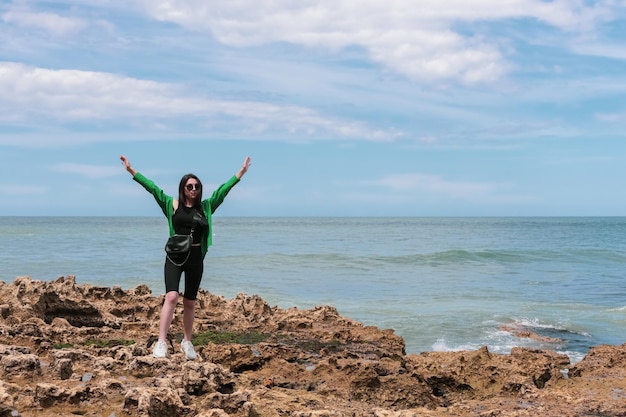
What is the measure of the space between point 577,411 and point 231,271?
21.7 m

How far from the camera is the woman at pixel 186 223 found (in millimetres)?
5898

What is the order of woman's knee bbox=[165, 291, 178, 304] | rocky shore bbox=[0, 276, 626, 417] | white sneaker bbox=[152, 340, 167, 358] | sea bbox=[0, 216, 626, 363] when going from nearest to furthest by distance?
rocky shore bbox=[0, 276, 626, 417] < white sneaker bbox=[152, 340, 167, 358] < woman's knee bbox=[165, 291, 178, 304] < sea bbox=[0, 216, 626, 363]

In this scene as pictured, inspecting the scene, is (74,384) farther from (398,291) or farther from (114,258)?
(114,258)

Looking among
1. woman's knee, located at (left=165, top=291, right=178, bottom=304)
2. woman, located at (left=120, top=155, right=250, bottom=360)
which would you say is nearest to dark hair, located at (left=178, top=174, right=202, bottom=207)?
woman, located at (left=120, top=155, right=250, bottom=360)

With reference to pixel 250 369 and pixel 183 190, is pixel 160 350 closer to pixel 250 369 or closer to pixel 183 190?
pixel 250 369

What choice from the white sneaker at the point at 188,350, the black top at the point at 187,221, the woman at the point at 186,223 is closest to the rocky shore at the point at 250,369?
the white sneaker at the point at 188,350

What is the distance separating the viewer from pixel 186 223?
19.3 feet

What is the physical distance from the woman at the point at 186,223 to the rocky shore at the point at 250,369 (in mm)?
439

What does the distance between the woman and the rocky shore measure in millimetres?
439

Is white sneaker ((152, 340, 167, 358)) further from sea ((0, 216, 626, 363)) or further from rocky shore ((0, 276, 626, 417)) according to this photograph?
sea ((0, 216, 626, 363))

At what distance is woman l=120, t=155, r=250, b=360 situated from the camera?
232 inches

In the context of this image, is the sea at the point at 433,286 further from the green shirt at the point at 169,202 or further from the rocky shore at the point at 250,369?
the green shirt at the point at 169,202

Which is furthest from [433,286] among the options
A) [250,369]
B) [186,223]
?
[186,223]

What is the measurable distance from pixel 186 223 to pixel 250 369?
1.58 metres
